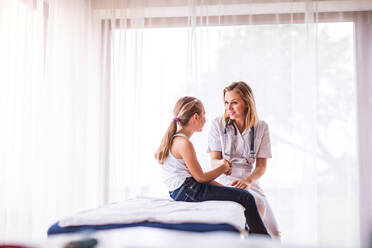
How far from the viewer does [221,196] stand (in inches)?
75.5

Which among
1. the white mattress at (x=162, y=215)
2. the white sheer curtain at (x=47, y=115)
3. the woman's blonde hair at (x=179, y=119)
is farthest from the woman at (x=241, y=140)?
the white sheer curtain at (x=47, y=115)

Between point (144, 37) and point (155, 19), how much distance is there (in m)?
0.20

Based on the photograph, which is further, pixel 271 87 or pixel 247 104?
pixel 271 87

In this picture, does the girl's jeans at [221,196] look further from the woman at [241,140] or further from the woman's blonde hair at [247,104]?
the woman's blonde hair at [247,104]

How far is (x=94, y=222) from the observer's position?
138 cm

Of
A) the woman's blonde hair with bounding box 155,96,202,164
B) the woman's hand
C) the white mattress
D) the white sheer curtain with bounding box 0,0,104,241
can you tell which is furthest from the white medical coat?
the white sheer curtain with bounding box 0,0,104,241

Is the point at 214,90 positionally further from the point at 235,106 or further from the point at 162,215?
the point at 162,215

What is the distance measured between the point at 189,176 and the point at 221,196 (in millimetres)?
208

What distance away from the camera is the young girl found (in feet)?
6.23

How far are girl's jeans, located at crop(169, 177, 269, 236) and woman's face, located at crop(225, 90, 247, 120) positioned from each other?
636 mm

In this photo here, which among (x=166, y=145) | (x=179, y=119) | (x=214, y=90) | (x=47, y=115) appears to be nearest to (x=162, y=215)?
(x=166, y=145)

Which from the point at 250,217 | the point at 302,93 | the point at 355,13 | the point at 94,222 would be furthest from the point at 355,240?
the point at 94,222

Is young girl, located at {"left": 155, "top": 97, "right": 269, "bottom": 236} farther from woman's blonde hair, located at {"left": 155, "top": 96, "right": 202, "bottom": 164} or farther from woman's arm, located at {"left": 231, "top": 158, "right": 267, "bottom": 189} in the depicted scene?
woman's arm, located at {"left": 231, "top": 158, "right": 267, "bottom": 189}

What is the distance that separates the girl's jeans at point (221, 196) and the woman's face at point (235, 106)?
636mm
